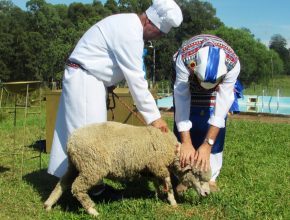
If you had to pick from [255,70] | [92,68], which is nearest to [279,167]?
[92,68]

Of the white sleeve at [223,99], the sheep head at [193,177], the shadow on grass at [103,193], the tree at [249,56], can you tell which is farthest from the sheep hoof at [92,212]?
the tree at [249,56]

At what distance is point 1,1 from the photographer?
196 feet

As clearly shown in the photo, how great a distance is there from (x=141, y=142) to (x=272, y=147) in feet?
16.2

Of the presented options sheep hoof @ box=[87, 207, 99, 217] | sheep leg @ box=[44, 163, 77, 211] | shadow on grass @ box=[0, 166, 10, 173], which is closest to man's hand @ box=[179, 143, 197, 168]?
sheep hoof @ box=[87, 207, 99, 217]

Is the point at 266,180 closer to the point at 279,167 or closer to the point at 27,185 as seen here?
the point at 279,167

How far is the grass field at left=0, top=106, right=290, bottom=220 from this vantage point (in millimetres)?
4668

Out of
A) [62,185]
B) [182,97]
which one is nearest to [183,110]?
[182,97]

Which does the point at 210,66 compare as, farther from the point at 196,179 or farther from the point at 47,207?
the point at 47,207

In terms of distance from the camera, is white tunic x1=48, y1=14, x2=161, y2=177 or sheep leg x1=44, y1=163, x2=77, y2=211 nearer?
white tunic x1=48, y1=14, x2=161, y2=177

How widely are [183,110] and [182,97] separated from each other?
131 mm

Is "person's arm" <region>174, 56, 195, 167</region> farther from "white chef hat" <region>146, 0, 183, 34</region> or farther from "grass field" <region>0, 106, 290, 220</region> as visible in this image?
"grass field" <region>0, 106, 290, 220</region>

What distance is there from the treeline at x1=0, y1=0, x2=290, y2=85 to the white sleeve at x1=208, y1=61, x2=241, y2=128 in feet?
109

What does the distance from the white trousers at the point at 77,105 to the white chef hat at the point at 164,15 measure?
0.85 metres

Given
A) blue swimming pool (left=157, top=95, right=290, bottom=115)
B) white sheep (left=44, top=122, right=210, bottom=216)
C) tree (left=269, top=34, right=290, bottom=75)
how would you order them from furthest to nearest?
1. tree (left=269, top=34, right=290, bottom=75)
2. blue swimming pool (left=157, top=95, right=290, bottom=115)
3. white sheep (left=44, top=122, right=210, bottom=216)
